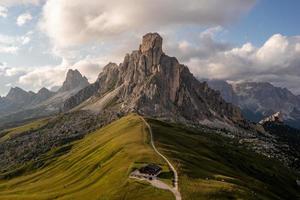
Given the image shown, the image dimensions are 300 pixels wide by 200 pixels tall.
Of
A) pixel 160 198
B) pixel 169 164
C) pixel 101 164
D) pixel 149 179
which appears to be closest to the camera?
pixel 160 198

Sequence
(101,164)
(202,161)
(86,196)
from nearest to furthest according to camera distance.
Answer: (86,196) → (202,161) → (101,164)

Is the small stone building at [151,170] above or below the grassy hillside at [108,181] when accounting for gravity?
above

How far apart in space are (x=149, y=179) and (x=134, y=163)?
20957 mm

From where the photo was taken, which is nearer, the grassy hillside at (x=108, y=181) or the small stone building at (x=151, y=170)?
the grassy hillside at (x=108, y=181)

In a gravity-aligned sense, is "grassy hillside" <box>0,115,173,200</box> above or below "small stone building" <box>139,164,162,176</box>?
below

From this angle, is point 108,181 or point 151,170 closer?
point 151,170

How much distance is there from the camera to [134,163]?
13588 centimetres

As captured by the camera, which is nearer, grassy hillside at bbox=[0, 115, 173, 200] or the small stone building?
grassy hillside at bbox=[0, 115, 173, 200]

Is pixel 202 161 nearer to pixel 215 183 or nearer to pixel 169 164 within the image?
pixel 169 164

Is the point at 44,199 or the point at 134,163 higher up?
the point at 134,163

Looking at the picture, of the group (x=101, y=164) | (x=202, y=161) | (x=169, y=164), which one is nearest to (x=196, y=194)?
(x=169, y=164)

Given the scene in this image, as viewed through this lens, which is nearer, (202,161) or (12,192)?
(202,161)

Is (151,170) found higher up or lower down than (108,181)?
higher up

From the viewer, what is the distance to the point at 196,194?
10112 centimetres
